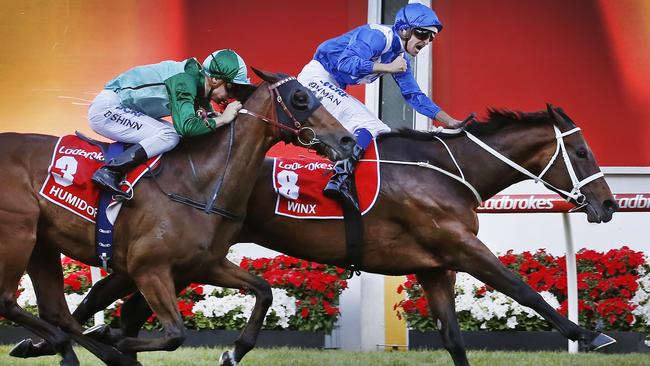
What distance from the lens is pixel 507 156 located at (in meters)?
7.11

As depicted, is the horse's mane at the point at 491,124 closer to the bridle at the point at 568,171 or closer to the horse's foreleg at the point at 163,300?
the bridle at the point at 568,171

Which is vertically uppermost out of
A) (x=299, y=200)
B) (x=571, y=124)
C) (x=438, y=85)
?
(x=438, y=85)

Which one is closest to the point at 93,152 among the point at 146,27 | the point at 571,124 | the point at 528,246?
the point at 571,124

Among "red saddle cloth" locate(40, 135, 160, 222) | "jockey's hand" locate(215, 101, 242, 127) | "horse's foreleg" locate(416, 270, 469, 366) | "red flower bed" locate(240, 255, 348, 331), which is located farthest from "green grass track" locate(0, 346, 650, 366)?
"jockey's hand" locate(215, 101, 242, 127)

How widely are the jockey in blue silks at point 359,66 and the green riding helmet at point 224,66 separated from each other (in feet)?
2.46

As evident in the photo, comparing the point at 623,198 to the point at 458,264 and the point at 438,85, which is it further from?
the point at 438,85

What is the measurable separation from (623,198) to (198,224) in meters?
2.83

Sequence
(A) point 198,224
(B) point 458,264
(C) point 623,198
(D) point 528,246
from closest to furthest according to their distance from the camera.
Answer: (A) point 198,224 → (B) point 458,264 → (C) point 623,198 → (D) point 528,246

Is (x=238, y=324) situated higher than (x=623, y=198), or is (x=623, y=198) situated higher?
(x=623, y=198)

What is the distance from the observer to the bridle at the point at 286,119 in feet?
20.9

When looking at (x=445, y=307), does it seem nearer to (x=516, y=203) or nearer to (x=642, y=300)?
(x=516, y=203)

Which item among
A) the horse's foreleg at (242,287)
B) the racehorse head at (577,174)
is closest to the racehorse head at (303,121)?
the horse's foreleg at (242,287)

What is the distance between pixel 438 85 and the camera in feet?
31.1

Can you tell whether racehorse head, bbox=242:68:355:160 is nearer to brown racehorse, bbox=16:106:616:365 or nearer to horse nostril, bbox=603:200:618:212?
brown racehorse, bbox=16:106:616:365
